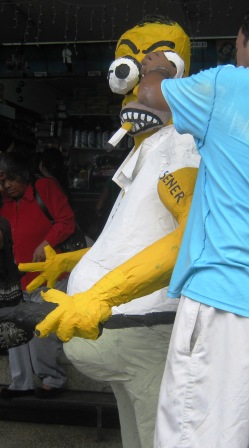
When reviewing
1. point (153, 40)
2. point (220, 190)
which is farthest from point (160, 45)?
point (220, 190)

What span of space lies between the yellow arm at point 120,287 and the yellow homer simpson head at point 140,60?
15.8 inches

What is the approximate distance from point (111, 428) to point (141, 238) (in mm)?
2124

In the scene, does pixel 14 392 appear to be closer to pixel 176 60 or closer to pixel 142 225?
pixel 142 225

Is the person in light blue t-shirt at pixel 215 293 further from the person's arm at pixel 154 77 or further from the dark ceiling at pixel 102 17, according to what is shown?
the dark ceiling at pixel 102 17

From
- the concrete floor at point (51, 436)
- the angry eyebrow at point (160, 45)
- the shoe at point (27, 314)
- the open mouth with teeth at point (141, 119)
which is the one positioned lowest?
the concrete floor at point (51, 436)

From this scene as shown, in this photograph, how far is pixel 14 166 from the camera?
4219 mm

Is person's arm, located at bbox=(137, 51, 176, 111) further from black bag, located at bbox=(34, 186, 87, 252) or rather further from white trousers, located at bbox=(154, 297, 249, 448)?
black bag, located at bbox=(34, 186, 87, 252)

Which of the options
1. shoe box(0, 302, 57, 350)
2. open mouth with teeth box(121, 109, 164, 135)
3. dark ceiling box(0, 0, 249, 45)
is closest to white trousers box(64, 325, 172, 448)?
shoe box(0, 302, 57, 350)

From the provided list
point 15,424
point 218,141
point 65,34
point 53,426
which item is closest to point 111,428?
point 53,426

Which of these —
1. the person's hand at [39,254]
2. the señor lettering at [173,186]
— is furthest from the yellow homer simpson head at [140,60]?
the person's hand at [39,254]

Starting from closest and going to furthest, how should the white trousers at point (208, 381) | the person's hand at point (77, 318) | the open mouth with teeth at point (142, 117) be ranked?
the white trousers at point (208, 381)
the person's hand at point (77, 318)
the open mouth with teeth at point (142, 117)

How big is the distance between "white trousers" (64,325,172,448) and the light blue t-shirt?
0.55m

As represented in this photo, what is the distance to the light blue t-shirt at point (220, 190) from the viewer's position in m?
1.79

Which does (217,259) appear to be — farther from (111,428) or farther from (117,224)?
(111,428)
